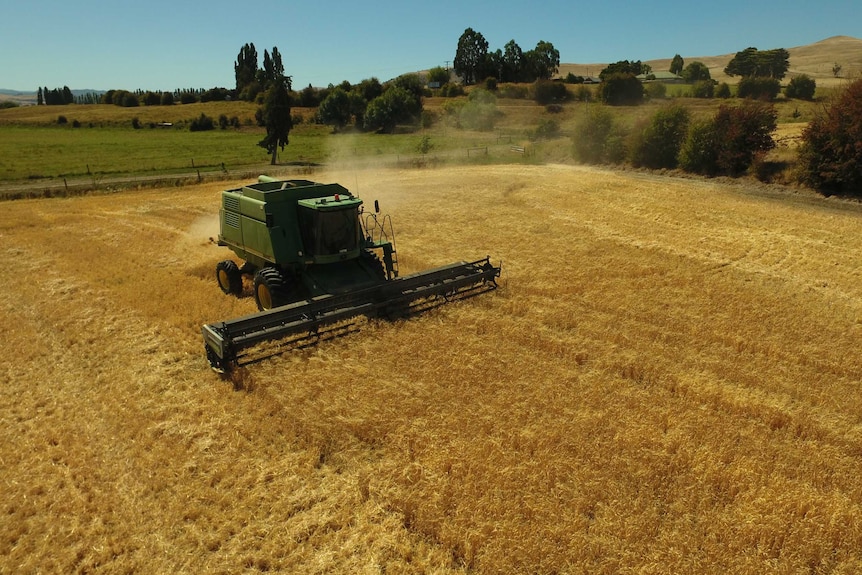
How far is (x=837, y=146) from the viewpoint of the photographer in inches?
998

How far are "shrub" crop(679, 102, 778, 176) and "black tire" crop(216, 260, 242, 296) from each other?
2833 cm

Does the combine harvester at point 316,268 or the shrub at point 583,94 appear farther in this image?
the shrub at point 583,94

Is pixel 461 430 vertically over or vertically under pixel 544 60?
under

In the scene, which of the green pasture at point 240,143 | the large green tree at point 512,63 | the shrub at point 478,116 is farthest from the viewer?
the large green tree at point 512,63

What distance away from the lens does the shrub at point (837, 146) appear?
24.9 m

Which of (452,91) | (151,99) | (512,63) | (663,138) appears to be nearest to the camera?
(663,138)

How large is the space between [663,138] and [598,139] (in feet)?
18.7

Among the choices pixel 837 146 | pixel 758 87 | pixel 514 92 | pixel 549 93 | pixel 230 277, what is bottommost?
pixel 230 277

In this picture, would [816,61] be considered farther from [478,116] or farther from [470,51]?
[478,116]

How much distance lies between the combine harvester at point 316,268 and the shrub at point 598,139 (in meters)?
29.5

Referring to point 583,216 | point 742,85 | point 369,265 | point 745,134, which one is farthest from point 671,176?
point 742,85

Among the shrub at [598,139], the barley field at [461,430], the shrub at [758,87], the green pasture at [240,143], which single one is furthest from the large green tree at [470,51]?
the barley field at [461,430]

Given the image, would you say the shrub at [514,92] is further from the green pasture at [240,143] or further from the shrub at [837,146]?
the shrub at [837,146]

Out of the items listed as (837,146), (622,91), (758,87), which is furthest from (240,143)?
(758,87)
